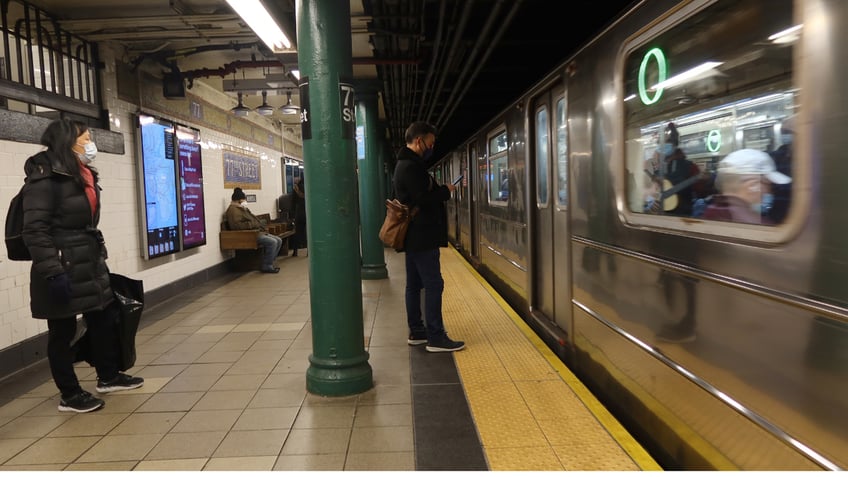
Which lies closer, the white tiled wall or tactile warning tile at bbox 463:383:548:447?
tactile warning tile at bbox 463:383:548:447

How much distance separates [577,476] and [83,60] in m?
5.76

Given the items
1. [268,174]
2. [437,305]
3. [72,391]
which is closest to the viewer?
[72,391]

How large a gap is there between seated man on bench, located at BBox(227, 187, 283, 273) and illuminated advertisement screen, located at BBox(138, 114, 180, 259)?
6.20 ft

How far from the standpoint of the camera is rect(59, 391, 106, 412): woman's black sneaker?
320 centimetres

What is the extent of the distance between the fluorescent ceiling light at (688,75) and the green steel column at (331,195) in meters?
1.71

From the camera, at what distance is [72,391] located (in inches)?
128

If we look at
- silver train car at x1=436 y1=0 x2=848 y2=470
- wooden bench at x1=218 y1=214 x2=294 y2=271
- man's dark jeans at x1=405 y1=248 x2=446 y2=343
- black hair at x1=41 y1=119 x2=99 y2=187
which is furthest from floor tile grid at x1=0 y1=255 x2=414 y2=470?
wooden bench at x1=218 y1=214 x2=294 y2=271

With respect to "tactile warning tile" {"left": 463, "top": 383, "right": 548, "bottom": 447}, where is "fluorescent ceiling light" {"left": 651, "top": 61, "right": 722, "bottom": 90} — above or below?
above

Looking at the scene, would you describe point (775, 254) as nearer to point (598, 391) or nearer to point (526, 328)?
point (598, 391)

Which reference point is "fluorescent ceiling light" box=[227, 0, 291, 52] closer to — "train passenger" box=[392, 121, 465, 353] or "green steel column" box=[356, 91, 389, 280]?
"train passenger" box=[392, 121, 465, 353]

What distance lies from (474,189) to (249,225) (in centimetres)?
373

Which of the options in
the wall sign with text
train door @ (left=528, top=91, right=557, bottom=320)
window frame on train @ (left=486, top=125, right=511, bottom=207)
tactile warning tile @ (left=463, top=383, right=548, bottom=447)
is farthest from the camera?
the wall sign with text

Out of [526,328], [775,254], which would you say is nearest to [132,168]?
[526,328]

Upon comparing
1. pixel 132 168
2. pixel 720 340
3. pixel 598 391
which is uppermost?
pixel 132 168
